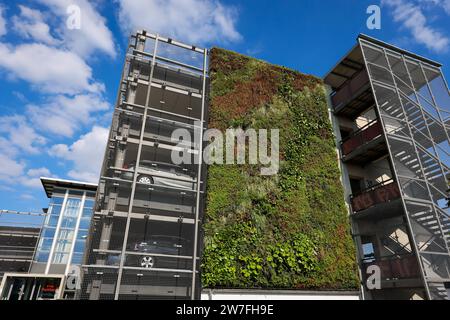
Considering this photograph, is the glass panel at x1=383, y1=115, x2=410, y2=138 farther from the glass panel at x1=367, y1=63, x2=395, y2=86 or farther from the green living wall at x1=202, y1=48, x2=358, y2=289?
the green living wall at x1=202, y1=48, x2=358, y2=289

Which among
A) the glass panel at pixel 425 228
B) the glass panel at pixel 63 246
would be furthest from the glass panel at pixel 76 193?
the glass panel at pixel 425 228

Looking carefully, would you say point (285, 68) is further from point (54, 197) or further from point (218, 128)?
point (54, 197)

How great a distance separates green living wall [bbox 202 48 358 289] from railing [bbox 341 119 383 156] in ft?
2.45

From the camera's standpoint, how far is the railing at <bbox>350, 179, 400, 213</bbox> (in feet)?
43.4

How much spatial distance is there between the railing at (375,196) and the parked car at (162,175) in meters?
8.70

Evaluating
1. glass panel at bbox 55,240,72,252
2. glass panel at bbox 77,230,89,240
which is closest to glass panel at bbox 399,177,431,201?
glass panel at bbox 77,230,89,240

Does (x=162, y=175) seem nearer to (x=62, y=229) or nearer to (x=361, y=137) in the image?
(x=361, y=137)

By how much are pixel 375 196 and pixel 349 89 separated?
7.01 m

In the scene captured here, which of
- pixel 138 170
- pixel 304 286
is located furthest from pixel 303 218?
pixel 138 170

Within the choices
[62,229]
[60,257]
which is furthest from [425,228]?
[62,229]

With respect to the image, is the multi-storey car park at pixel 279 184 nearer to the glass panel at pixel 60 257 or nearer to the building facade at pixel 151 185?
the building facade at pixel 151 185

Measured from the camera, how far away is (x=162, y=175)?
13.7 meters

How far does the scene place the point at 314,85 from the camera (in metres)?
18.9

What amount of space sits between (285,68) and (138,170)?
1164cm
